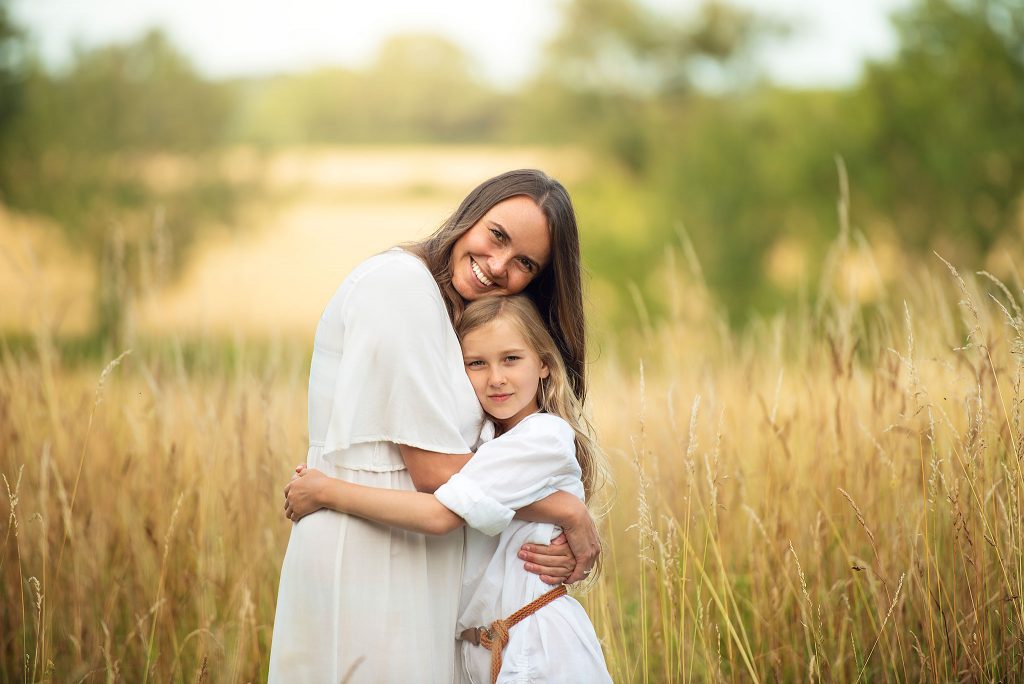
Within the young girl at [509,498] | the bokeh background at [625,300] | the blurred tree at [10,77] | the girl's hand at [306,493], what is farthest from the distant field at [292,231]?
the blurred tree at [10,77]

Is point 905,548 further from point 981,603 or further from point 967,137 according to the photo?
point 967,137

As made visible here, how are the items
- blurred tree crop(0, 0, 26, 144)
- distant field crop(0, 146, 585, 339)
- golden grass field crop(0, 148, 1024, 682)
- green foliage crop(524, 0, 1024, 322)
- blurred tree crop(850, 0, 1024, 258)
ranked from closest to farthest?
golden grass field crop(0, 148, 1024, 682), distant field crop(0, 146, 585, 339), blurred tree crop(850, 0, 1024, 258), green foliage crop(524, 0, 1024, 322), blurred tree crop(0, 0, 26, 144)

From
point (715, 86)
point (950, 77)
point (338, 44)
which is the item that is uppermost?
point (338, 44)

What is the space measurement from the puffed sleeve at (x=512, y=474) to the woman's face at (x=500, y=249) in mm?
389

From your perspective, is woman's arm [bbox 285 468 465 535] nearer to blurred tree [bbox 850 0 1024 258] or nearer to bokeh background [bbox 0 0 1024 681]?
bokeh background [bbox 0 0 1024 681]

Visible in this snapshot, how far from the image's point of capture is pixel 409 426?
2.21 m

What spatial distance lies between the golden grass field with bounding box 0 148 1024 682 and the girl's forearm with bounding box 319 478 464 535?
728 mm

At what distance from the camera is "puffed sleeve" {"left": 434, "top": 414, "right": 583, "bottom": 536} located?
2205 mm

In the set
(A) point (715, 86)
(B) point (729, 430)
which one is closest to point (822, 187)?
(A) point (715, 86)

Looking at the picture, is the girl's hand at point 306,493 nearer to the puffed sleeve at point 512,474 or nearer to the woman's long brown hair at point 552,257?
the puffed sleeve at point 512,474

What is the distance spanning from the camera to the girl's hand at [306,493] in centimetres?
226

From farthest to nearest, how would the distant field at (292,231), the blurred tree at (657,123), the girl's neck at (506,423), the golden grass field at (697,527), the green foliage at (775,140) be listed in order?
the blurred tree at (657,123) < the green foliage at (775,140) < the distant field at (292,231) < the golden grass field at (697,527) < the girl's neck at (506,423)

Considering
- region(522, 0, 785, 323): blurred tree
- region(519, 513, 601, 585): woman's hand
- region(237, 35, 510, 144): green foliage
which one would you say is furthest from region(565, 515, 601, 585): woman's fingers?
region(237, 35, 510, 144): green foliage

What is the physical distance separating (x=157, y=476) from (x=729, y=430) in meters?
2.21
